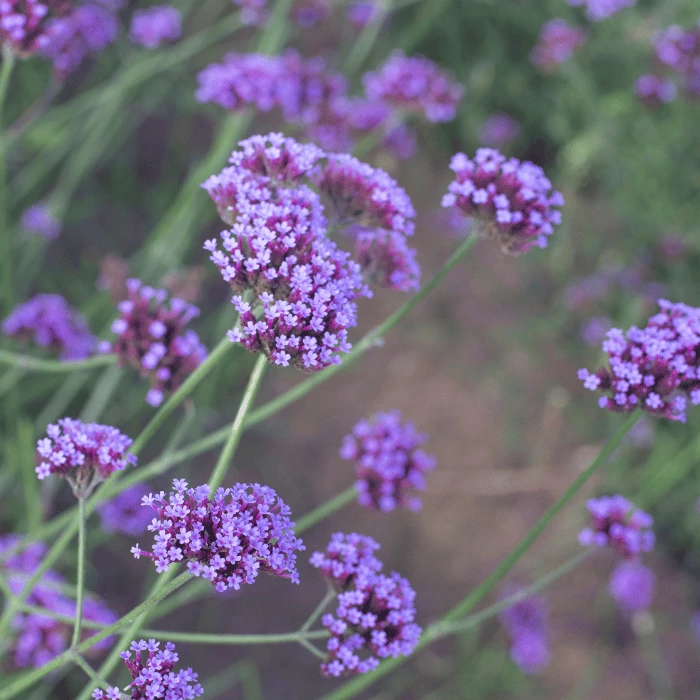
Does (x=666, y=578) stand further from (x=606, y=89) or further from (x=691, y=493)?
(x=606, y=89)

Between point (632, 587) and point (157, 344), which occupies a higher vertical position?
point (157, 344)

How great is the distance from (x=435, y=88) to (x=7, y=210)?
6.99 ft

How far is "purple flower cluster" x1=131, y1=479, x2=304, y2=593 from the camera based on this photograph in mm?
1364

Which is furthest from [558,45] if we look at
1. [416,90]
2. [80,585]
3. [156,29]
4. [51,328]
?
[80,585]

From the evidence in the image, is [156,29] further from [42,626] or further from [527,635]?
[527,635]

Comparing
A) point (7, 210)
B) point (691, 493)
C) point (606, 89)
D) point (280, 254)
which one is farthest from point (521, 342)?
point (280, 254)

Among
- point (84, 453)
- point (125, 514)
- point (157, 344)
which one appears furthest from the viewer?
point (125, 514)

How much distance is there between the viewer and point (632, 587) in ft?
11.8

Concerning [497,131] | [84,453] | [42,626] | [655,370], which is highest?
[84,453]

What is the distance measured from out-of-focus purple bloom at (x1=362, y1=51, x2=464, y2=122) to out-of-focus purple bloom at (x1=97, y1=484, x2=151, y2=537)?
1957 millimetres

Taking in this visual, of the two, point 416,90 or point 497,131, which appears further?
point 497,131

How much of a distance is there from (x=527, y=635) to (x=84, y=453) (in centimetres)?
241

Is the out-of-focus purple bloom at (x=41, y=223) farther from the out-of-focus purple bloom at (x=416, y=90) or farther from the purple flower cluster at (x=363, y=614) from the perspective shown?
the purple flower cluster at (x=363, y=614)

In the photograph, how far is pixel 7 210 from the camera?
391cm
